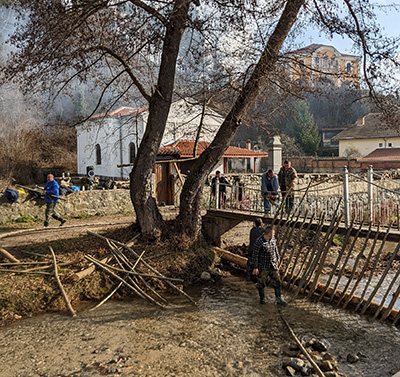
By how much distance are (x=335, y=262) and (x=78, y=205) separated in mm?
10545

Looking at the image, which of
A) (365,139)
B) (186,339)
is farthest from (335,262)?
(365,139)

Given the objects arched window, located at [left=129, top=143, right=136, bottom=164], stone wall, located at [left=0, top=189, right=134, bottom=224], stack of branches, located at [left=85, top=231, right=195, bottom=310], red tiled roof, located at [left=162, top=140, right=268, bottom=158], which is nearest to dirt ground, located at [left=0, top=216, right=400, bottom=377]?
stack of branches, located at [left=85, top=231, right=195, bottom=310]

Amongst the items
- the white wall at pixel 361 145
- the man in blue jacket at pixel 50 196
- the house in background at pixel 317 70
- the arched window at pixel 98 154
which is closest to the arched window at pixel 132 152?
the arched window at pixel 98 154

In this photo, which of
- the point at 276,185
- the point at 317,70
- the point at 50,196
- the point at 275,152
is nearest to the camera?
Result: the point at 317,70

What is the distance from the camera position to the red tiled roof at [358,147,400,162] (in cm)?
3456

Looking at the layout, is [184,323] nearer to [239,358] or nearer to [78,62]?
[239,358]

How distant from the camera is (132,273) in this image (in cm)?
972

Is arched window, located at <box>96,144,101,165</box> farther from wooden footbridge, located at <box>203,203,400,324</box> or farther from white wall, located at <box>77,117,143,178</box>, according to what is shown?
wooden footbridge, located at <box>203,203,400,324</box>

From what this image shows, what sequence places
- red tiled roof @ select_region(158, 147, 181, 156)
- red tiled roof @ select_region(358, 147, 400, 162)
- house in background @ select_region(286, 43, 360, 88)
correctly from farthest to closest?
red tiled roof @ select_region(358, 147, 400, 162) < red tiled roof @ select_region(158, 147, 181, 156) < house in background @ select_region(286, 43, 360, 88)

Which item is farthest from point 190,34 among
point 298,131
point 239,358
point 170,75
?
point 298,131

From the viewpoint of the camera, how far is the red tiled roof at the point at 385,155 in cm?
3456

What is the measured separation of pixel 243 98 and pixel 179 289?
17.7ft

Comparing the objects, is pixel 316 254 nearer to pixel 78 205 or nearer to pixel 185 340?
pixel 185 340

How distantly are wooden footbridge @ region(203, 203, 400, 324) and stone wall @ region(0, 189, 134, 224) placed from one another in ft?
17.5
